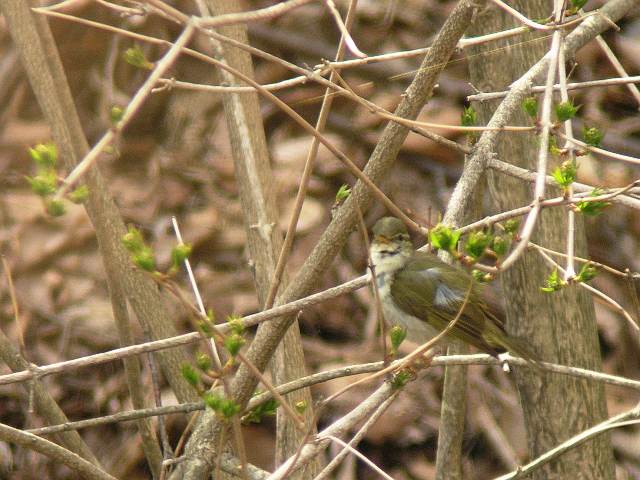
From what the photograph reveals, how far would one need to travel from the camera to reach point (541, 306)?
11.7 ft

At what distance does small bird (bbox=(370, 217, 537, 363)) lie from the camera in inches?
133

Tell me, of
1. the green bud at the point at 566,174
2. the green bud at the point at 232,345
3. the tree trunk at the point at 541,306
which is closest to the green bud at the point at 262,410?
the green bud at the point at 232,345

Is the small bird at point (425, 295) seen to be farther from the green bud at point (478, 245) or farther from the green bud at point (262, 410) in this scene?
the green bud at point (478, 245)

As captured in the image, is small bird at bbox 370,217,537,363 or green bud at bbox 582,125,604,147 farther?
small bird at bbox 370,217,537,363

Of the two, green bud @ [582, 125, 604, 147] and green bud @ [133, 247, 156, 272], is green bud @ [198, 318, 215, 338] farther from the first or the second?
green bud @ [582, 125, 604, 147]

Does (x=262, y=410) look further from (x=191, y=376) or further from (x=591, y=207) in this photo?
(x=591, y=207)

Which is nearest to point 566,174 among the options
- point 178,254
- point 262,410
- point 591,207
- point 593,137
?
point 591,207

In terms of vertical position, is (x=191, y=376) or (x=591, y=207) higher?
(x=591, y=207)

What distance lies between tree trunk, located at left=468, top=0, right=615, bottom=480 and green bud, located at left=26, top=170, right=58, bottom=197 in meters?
2.01

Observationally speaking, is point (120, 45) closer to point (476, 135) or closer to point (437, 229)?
point (476, 135)

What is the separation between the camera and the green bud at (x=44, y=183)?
1.75 metres

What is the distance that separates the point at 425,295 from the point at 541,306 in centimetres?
39

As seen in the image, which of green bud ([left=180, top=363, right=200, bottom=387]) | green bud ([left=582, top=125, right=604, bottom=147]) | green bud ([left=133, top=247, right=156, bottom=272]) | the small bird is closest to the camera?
green bud ([left=133, top=247, right=156, bottom=272])

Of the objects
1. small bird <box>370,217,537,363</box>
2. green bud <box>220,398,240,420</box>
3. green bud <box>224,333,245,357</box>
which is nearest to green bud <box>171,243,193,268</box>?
green bud <box>224,333,245,357</box>
